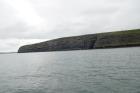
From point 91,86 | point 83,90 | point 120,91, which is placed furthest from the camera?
point 91,86

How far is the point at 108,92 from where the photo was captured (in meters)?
26.8

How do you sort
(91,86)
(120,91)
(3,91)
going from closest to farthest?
(120,91), (91,86), (3,91)

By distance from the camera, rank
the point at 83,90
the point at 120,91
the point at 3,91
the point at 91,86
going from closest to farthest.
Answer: the point at 120,91, the point at 83,90, the point at 91,86, the point at 3,91

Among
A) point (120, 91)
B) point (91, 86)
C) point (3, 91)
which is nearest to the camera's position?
point (120, 91)

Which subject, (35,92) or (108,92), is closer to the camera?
(108,92)

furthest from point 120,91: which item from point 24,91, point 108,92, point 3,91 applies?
point 3,91

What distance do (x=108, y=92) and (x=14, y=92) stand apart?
14541mm

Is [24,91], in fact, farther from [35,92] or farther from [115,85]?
[115,85]

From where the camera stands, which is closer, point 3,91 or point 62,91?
point 62,91

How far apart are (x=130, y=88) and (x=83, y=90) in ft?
21.3

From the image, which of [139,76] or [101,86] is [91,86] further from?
[139,76]

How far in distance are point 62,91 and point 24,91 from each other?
6.41 m

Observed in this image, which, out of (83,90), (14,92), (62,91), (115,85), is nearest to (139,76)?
(115,85)

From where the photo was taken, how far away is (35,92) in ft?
99.5
